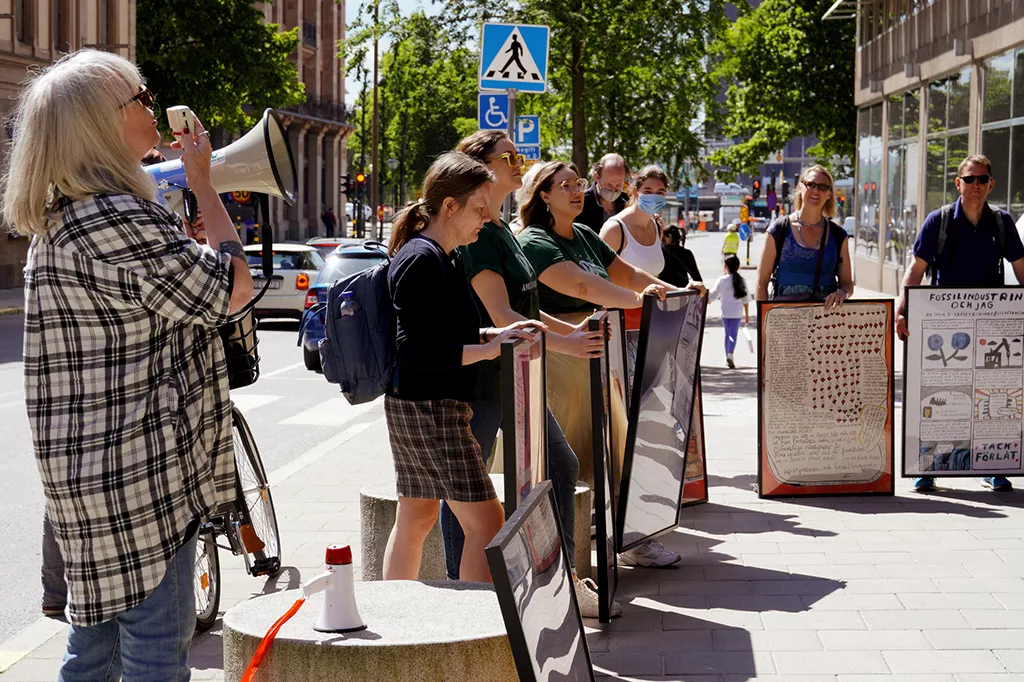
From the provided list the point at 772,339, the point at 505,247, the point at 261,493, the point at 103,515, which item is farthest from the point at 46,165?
the point at 772,339

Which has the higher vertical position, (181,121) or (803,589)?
(181,121)

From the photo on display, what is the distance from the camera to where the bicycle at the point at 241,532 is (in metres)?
5.61

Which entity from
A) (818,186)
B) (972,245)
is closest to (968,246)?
(972,245)

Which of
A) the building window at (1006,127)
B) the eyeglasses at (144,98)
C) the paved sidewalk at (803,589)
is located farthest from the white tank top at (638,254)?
the building window at (1006,127)

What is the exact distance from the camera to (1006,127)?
20.2 metres

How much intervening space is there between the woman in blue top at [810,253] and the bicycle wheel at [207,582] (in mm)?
3749

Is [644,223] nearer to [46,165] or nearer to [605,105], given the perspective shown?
[46,165]

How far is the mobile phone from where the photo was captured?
3.41m

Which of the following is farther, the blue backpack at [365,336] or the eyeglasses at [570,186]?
the eyeglasses at [570,186]

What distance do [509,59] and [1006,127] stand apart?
416 inches

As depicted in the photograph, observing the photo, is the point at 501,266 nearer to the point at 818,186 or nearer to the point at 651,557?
the point at 651,557

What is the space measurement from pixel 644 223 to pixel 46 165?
18.9ft

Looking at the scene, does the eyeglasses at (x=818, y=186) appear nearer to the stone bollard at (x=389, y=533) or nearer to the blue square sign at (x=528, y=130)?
the stone bollard at (x=389, y=533)

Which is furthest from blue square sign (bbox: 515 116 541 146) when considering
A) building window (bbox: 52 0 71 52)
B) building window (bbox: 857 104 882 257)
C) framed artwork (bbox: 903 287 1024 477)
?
building window (bbox: 52 0 71 52)
